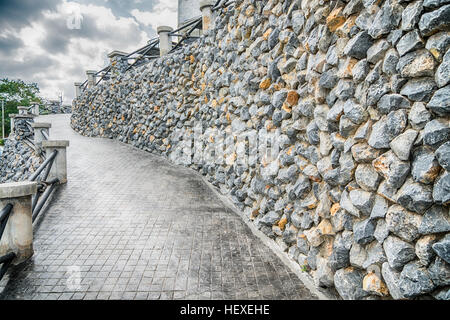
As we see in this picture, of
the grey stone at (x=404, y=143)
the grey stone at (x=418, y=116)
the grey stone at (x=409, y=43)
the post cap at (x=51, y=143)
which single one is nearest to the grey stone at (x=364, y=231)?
the grey stone at (x=404, y=143)

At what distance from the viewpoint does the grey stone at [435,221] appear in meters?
2.23

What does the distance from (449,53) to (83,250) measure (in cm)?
497

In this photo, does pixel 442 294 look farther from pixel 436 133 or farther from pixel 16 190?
pixel 16 190

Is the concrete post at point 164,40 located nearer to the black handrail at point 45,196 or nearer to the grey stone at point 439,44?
the black handrail at point 45,196

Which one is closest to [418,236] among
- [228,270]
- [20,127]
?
[228,270]

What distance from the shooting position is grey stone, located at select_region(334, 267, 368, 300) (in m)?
3.03

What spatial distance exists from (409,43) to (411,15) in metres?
0.24

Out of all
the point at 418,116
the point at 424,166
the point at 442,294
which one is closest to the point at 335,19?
the point at 418,116

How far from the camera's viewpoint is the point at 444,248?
218 centimetres

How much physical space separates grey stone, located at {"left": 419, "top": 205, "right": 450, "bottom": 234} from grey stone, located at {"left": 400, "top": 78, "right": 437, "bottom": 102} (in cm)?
93

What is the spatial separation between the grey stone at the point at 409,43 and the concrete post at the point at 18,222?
192 inches

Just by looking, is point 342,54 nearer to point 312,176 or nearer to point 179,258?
point 312,176

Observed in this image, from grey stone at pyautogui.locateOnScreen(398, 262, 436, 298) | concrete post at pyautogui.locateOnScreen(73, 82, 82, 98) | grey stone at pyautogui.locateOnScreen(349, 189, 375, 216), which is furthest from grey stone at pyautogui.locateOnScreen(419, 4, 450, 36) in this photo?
concrete post at pyautogui.locateOnScreen(73, 82, 82, 98)

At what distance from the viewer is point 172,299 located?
3344mm
